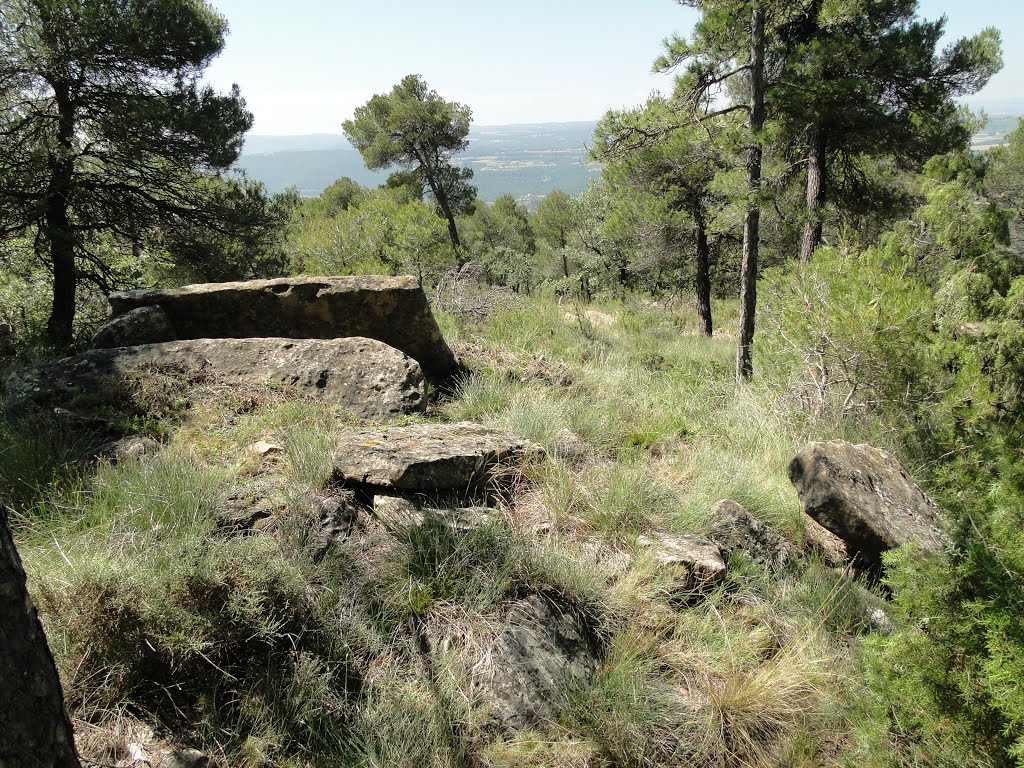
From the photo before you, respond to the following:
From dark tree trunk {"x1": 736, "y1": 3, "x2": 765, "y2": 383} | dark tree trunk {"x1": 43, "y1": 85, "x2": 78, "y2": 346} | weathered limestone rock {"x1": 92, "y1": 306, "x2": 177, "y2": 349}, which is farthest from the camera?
dark tree trunk {"x1": 43, "y1": 85, "x2": 78, "y2": 346}

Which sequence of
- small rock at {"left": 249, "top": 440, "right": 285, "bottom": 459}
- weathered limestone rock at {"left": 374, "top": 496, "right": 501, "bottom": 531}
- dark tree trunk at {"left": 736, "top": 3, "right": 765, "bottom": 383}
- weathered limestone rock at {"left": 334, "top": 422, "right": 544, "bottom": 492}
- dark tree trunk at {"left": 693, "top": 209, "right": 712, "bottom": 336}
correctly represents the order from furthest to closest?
dark tree trunk at {"left": 693, "top": 209, "right": 712, "bottom": 336} < dark tree trunk at {"left": 736, "top": 3, "right": 765, "bottom": 383} < small rock at {"left": 249, "top": 440, "right": 285, "bottom": 459} < weathered limestone rock at {"left": 334, "top": 422, "right": 544, "bottom": 492} < weathered limestone rock at {"left": 374, "top": 496, "right": 501, "bottom": 531}

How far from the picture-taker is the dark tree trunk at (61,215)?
8.02 metres

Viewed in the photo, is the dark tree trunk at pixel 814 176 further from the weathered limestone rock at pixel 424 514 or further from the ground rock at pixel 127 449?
the ground rock at pixel 127 449

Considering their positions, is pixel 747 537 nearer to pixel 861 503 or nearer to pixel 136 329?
pixel 861 503

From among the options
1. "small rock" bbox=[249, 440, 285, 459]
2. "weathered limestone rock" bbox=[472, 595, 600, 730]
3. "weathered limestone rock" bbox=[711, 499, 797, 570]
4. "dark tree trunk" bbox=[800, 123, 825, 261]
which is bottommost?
"weathered limestone rock" bbox=[711, 499, 797, 570]

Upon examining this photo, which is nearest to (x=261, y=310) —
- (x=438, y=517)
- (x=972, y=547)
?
(x=438, y=517)

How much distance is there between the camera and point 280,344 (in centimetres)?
481

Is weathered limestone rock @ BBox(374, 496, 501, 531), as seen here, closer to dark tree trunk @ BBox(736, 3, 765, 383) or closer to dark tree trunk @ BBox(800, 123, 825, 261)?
dark tree trunk @ BBox(736, 3, 765, 383)

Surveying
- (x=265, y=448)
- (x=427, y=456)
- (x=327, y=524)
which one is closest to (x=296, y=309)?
(x=265, y=448)

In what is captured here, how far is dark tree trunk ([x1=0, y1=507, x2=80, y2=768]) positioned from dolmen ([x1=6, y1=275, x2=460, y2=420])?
2.81 meters

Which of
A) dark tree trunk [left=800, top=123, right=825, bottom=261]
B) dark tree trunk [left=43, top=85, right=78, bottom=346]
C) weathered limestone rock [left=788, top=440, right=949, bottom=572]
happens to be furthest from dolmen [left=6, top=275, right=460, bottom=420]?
dark tree trunk [left=800, top=123, right=825, bottom=261]

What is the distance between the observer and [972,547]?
2.04 meters

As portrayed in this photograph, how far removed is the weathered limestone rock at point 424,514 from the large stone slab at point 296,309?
2515mm

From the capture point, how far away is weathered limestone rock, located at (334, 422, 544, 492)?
3260 millimetres
